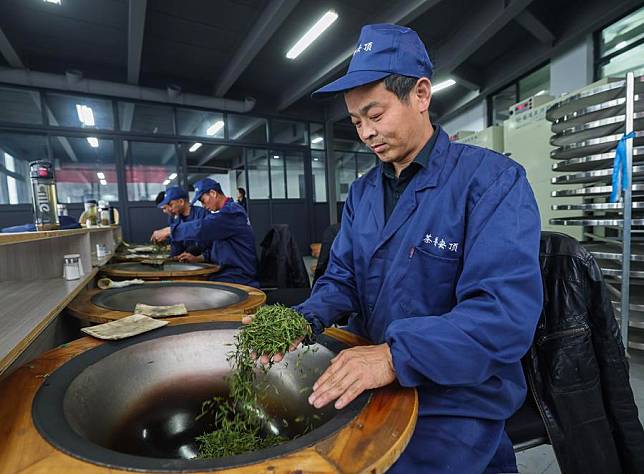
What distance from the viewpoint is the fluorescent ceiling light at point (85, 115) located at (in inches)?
249

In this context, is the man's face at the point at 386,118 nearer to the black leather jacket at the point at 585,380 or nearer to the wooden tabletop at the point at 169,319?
the black leather jacket at the point at 585,380

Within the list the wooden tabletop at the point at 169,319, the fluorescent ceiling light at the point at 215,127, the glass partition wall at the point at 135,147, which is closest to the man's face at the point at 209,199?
the wooden tabletop at the point at 169,319

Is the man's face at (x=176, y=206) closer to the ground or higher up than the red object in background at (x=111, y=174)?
closer to the ground

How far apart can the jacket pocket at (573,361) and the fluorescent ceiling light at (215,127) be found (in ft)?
25.6

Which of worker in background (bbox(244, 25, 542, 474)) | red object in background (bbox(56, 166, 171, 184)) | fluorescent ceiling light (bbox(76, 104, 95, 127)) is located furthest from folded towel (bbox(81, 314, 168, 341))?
fluorescent ceiling light (bbox(76, 104, 95, 127))

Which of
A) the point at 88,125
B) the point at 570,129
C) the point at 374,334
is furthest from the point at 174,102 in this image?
the point at 374,334

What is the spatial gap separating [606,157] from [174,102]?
6.77m

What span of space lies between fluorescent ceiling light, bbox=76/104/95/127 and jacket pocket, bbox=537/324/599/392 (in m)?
7.61

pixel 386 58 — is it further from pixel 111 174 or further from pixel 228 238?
pixel 111 174

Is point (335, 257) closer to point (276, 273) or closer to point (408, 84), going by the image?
point (408, 84)

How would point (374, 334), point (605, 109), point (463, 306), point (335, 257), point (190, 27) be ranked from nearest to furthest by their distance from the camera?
point (463, 306), point (374, 334), point (335, 257), point (605, 109), point (190, 27)

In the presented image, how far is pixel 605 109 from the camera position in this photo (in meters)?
2.41

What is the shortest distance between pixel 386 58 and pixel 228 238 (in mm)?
2387

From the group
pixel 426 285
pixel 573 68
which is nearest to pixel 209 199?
pixel 426 285
